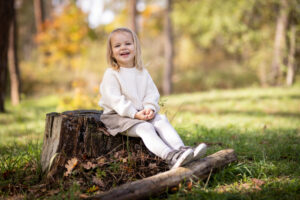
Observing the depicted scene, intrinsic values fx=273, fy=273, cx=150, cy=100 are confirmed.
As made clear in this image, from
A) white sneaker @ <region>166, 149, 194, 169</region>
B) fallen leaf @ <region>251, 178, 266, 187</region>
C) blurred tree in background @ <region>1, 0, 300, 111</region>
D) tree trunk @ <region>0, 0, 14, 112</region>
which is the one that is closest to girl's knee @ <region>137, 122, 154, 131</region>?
white sneaker @ <region>166, 149, 194, 169</region>

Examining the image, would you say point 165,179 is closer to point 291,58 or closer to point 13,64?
point 13,64

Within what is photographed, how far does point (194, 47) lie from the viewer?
2017 cm

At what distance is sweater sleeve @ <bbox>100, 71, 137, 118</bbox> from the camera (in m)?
3.02

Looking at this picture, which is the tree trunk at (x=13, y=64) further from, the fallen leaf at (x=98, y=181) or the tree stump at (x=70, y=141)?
the fallen leaf at (x=98, y=181)

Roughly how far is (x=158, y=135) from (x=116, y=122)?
498 millimetres

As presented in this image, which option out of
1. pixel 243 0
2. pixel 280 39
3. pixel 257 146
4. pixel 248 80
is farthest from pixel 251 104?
pixel 248 80

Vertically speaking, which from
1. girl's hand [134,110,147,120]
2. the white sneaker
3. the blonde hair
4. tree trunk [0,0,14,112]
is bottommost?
the white sneaker

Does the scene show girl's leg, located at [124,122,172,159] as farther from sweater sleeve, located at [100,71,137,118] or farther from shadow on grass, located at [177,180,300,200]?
shadow on grass, located at [177,180,300,200]

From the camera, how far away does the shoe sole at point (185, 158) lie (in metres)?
2.51

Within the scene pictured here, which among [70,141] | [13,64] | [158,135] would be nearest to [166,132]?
[158,135]

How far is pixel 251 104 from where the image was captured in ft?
27.9

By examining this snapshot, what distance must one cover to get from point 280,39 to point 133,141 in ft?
39.8

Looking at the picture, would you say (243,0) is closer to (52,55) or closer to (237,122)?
(237,122)

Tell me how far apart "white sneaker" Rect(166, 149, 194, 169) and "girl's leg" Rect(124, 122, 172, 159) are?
0.06 meters
